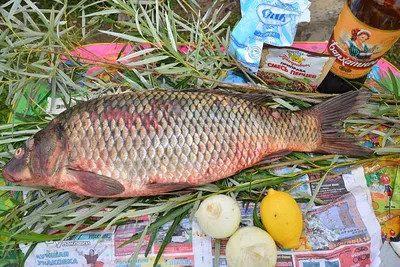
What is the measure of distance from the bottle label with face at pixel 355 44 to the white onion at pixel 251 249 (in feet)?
2.65

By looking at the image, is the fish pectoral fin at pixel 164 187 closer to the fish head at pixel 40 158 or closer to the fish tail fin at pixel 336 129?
the fish head at pixel 40 158

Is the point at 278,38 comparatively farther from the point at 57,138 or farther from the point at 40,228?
the point at 40,228

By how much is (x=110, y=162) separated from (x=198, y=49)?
2.18ft

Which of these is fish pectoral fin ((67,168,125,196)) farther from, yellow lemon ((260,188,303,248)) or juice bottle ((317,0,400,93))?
juice bottle ((317,0,400,93))

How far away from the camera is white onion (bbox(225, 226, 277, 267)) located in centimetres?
152

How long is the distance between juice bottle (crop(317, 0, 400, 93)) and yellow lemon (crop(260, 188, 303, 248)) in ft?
2.12

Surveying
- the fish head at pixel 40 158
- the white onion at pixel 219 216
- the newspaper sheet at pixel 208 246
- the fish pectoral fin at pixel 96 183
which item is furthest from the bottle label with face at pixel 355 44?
the fish head at pixel 40 158

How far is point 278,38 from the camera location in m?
2.02

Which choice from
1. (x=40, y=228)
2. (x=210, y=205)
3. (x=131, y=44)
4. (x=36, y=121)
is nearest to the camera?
(x=210, y=205)

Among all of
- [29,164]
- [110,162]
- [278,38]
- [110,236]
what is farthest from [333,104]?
[29,164]

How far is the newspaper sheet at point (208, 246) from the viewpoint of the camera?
5.68 feet

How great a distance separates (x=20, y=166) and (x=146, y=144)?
0.52m

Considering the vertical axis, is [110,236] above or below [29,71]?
below

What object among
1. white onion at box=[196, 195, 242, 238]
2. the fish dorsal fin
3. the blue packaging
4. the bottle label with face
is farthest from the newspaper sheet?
the blue packaging
